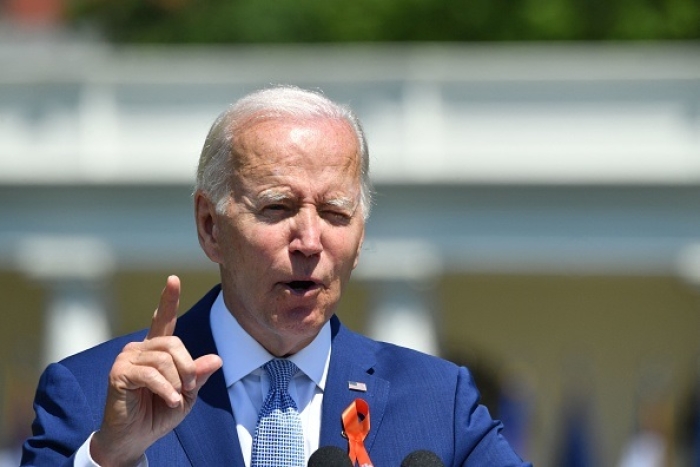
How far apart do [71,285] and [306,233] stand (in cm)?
1770

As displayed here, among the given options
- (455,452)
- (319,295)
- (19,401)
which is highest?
(319,295)

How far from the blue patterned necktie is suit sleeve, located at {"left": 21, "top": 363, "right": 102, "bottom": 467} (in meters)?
0.33

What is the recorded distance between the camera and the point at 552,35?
1212 inches

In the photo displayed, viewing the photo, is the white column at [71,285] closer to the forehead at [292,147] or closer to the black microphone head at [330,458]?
the forehead at [292,147]

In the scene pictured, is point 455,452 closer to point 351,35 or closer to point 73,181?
point 73,181

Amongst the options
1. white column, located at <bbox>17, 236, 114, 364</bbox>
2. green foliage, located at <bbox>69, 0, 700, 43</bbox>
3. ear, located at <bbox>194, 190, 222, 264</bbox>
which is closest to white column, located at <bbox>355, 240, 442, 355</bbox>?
white column, located at <bbox>17, 236, 114, 364</bbox>

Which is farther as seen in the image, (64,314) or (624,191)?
(64,314)

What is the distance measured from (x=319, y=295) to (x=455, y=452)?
1.53 ft

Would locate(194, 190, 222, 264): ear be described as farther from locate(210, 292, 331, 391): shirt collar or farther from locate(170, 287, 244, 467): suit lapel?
locate(170, 287, 244, 467): suit lapel

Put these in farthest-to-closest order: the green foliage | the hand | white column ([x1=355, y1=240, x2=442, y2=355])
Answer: the green foliage → white column ([x1=355, y1=240, x2=442, y2=355]) → the hand

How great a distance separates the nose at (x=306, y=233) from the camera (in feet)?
11.5

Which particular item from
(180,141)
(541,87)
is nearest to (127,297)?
(180,141)

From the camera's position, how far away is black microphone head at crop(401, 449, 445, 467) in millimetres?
3309

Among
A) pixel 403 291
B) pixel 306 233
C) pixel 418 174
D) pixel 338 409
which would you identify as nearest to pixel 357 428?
pixel 338 409
